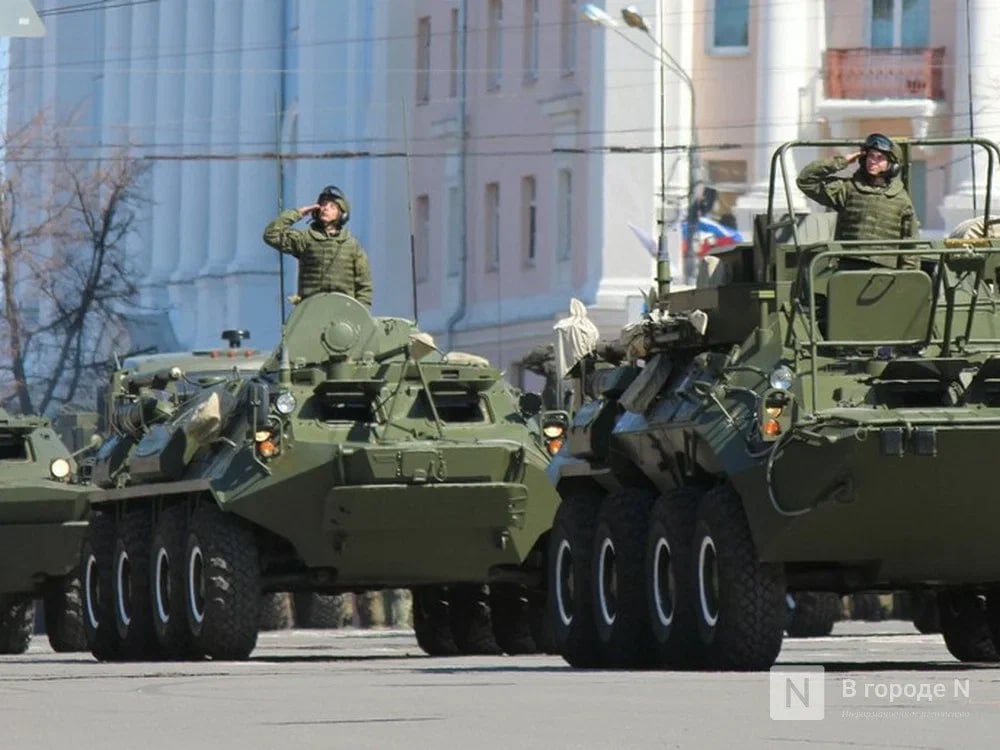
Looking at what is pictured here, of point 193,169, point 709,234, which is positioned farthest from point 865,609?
point 193,169

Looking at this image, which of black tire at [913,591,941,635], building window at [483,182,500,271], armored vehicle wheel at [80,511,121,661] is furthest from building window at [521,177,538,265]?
armored vehicle wheel at [80,511,121,661]

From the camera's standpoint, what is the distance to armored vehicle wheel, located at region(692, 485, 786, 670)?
67.1ft

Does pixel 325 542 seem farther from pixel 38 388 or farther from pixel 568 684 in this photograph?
pixel 38 388

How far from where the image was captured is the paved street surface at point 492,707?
50.2ft

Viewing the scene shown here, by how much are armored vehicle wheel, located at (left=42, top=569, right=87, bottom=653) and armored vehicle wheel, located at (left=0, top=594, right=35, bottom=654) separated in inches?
11.2

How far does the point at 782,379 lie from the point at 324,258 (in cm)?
725

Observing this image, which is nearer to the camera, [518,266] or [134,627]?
[134,627]

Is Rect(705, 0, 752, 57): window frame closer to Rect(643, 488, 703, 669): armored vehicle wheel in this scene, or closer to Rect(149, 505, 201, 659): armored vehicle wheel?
Rect(149, 505, 201, 659): armored vehicle wheel

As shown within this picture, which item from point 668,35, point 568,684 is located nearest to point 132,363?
point 568,684

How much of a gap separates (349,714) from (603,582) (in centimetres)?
602

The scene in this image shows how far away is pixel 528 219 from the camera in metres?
62.9

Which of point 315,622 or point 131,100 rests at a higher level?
point 131,100

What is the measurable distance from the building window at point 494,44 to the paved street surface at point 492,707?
3972 cm

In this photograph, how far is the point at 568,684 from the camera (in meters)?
19.3
